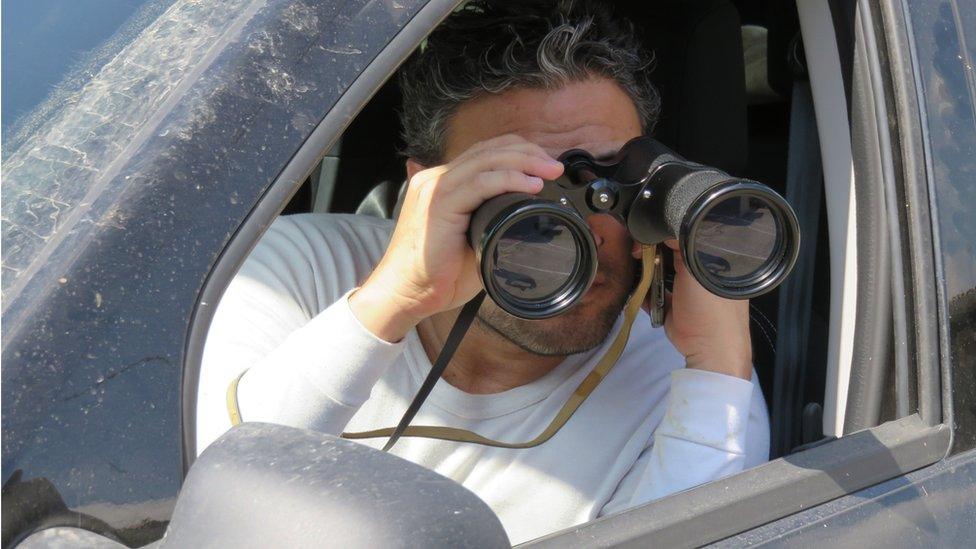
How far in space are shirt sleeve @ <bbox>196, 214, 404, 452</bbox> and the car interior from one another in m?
0.18

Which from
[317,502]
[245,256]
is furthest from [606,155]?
[317,502]

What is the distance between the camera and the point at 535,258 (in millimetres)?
1190

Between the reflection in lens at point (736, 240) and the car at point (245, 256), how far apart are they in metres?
0.13

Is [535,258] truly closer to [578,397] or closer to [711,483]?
[711,483]

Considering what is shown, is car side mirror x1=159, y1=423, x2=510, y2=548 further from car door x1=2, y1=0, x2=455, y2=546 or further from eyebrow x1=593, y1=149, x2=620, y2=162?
eyebrow x1=593, y1=149, x2=620, y2=162

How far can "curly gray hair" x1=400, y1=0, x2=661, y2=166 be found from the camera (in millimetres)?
1691

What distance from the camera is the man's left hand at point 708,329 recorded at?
1.52m

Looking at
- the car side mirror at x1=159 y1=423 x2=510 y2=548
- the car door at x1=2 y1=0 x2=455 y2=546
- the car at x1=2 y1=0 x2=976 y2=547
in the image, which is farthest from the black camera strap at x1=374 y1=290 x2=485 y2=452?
the car side mirror at x1=159 y1=423 x2=510 y2=548

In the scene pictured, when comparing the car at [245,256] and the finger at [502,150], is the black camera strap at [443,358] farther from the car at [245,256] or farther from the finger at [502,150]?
the car at [245,256]

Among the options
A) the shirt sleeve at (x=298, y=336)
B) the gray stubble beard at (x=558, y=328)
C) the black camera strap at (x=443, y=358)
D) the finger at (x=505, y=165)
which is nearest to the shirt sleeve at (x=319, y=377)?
the shirt sleeve at (x=298, y=336)

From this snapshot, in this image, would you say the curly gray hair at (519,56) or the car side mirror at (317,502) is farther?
the curly gray hair at (519,56)

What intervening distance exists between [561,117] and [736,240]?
1.56 ft

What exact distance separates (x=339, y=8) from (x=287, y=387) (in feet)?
1.57

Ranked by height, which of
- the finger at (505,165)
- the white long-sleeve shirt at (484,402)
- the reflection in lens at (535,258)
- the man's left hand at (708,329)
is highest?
the finger at (505,165)
